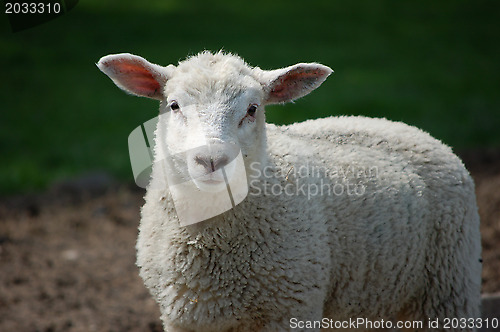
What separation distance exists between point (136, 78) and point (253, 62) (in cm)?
907

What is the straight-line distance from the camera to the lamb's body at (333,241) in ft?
10.3

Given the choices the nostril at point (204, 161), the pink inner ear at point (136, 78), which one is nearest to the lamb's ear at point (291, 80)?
the pink inner ear at point (136, 78)

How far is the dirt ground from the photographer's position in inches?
198

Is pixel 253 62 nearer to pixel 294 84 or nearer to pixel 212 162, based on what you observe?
pixel 294 84

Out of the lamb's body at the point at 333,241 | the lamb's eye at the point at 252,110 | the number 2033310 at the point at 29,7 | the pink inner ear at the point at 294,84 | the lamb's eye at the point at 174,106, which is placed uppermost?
the number 2033310 at the point at 29,7

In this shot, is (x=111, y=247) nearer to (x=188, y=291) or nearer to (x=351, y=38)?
(x=188, y=291)

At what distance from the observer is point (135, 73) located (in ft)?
11.2

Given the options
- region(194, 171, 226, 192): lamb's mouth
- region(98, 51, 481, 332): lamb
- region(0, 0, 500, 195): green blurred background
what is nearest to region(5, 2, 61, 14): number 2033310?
region(0, 0, 500, 195): green blurred background

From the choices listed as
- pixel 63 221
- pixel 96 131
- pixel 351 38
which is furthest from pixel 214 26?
pixel 63 221

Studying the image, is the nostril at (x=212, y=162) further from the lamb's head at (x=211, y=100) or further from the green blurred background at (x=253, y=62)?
the green blurred background at (x=253, y=62)

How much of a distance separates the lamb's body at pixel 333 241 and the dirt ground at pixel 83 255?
1740 mm

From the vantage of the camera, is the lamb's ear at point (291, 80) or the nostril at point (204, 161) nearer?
the nostril at point (204, 161)

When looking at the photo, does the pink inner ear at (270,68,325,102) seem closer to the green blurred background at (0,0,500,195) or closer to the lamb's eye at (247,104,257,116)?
the lamb's eye at (247,104,257,116)

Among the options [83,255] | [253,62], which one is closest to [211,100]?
[83,255]
